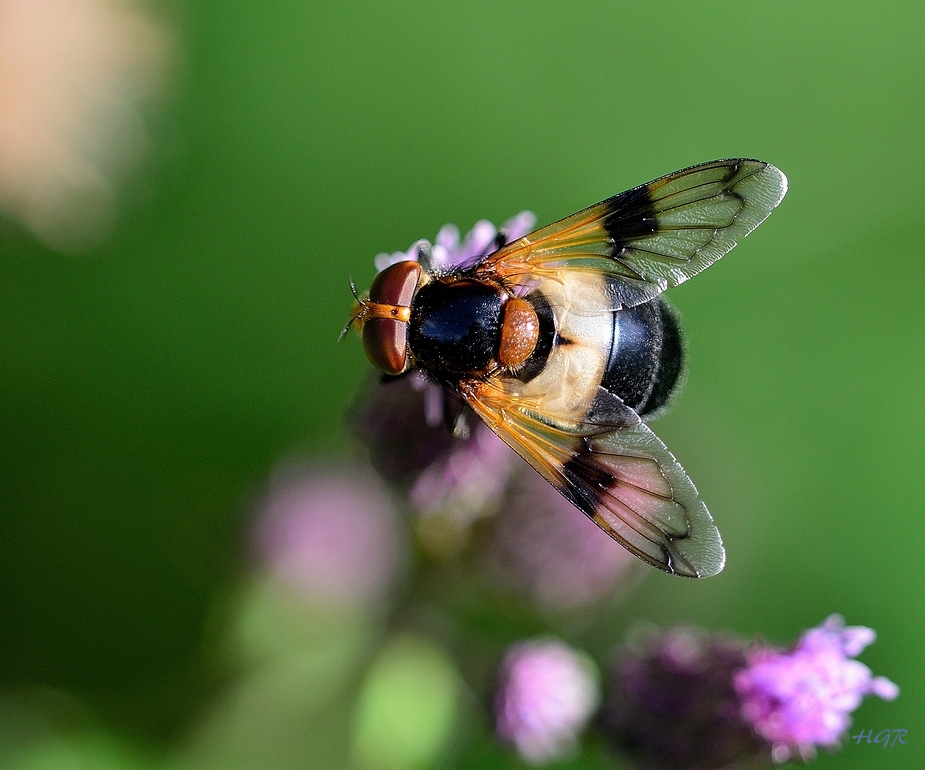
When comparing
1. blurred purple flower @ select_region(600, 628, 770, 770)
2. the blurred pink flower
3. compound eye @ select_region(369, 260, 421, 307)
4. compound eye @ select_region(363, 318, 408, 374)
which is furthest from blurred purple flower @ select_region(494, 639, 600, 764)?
the blurred pink flower

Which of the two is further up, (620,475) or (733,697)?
(620,475)

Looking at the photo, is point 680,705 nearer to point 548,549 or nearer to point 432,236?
point 548,549

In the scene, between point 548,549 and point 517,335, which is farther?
point 548,549

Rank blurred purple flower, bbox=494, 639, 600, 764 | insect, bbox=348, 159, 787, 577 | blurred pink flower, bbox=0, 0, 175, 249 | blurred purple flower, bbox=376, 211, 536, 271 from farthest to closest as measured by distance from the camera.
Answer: blurred pink flower, bbox=0, 0, 175, 249 → blurred purple flower, bbox=494, 639, 600, 764 → blurred purple flower, bbox=376, 211, 536, 271 → insect, bbox=348, 159, 787, 577

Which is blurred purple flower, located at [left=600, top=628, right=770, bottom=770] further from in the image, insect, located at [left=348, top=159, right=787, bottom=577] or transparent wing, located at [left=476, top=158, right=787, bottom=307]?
transparent wing, located at [left=476, top=158, right=787, bottom=307]

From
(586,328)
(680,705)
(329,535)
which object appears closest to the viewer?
(586,328)

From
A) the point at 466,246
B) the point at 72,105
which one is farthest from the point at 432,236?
the point at 72,105

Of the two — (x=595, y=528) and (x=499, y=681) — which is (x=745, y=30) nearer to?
(x=595, y=528)

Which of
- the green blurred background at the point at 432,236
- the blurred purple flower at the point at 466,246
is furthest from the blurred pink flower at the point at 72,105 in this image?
the blurred purple flower at the point at 466,246
